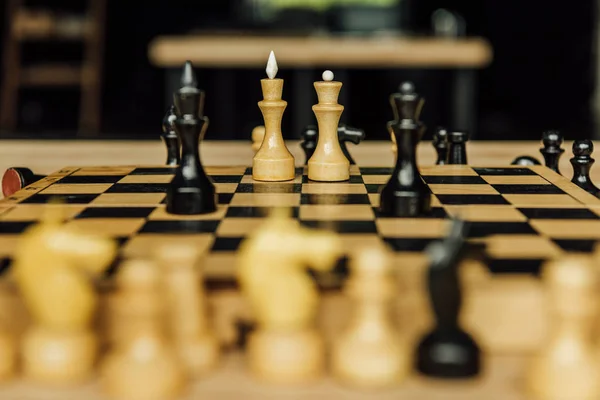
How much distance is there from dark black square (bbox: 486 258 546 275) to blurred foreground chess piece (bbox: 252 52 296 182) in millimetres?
626

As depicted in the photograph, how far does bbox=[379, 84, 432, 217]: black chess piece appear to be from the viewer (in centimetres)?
123

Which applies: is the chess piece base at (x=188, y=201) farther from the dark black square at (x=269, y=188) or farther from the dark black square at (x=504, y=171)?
the dark black square at (x=504, y=171)

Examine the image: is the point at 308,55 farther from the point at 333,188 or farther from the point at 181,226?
the point at 181,226

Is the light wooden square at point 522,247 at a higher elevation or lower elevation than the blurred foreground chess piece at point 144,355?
higher

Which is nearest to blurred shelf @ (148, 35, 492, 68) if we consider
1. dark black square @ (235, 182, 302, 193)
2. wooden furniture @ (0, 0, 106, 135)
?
wooden furniture @ (0, 0, 106, 135)

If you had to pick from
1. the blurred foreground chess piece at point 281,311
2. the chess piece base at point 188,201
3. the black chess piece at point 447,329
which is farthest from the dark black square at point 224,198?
the black chess piece at point 447,329

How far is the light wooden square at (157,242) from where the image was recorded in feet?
3.40

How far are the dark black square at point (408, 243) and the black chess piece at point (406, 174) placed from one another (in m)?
0.15

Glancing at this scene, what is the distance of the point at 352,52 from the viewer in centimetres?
447

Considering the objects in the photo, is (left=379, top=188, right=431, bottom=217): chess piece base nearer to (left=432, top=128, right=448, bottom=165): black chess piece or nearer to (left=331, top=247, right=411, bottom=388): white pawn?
(left=331, top=247, right=411, bottom=388): white pawn

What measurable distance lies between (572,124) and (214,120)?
9.66ft

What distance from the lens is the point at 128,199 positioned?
1.41 m

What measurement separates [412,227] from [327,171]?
409 millimetres

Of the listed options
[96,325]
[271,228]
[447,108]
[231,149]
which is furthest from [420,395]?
[447,108]
